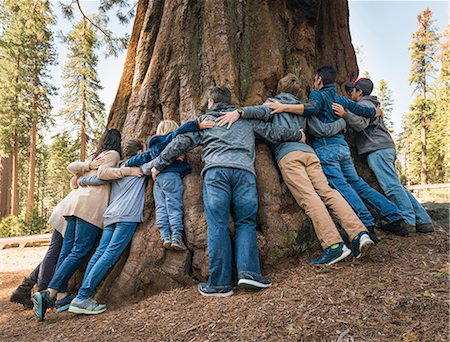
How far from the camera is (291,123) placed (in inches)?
164

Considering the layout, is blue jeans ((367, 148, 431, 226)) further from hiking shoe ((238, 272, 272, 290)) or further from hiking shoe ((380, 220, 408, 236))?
hiking shoe ((238, 272, 272, 290))

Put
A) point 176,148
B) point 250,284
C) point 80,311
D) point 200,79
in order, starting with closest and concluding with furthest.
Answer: point 250,284 < point 80,311 < point 176,148 < point 200,79

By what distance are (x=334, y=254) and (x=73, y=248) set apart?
3169mm

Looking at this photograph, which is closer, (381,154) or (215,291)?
(215,291)

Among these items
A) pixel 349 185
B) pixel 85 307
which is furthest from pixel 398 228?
pixel 85 307

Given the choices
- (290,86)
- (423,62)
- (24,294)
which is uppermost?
(423,62)

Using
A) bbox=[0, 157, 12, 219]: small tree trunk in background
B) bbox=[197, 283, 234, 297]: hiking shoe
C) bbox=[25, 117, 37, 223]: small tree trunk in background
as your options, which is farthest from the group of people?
bbox=[0, 157, 12, 219]: small tree trunk in background

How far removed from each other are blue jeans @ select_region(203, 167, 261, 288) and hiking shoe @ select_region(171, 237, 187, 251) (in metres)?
0.41

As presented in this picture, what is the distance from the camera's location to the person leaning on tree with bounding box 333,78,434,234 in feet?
15.7

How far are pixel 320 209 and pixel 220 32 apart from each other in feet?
10.0

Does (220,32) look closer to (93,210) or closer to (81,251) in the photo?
(93,210)

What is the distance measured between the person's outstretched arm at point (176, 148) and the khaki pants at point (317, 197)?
1.15m

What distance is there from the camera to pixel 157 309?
319 cm

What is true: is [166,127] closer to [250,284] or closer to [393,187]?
[250,284]
